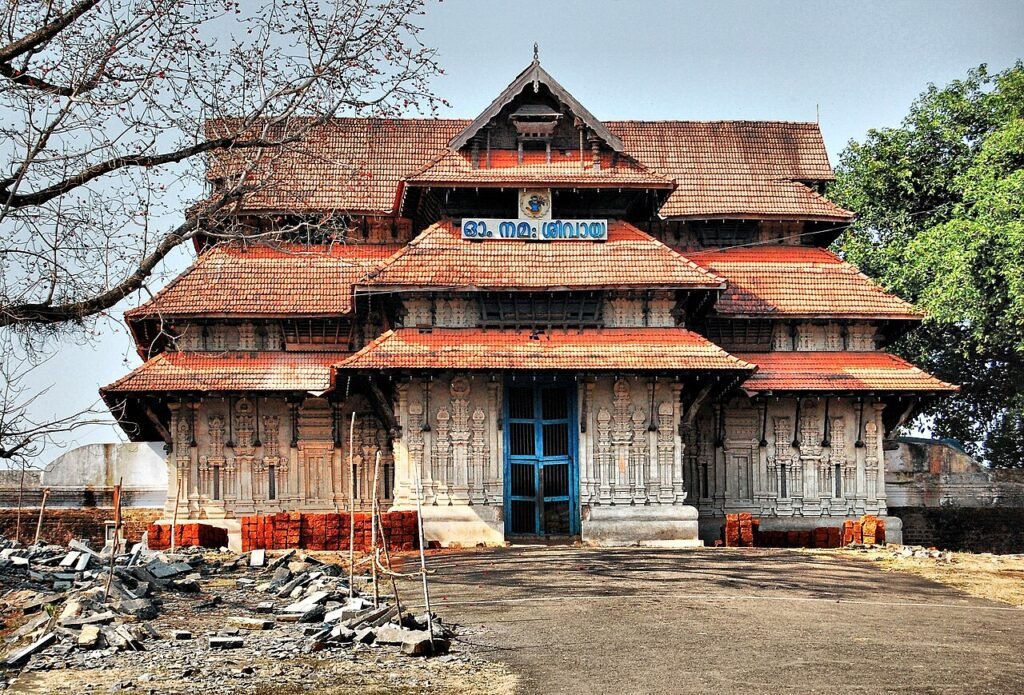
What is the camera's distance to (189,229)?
17.1 m

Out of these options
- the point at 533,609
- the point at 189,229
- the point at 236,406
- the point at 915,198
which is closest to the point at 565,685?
the point at 533,609

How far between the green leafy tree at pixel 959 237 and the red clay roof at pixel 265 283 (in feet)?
53.3

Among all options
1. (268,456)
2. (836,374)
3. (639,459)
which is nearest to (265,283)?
(268,456)

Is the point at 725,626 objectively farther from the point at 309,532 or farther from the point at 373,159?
the point at 373,159

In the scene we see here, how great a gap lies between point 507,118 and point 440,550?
9.53 meters

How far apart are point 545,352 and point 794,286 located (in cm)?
742

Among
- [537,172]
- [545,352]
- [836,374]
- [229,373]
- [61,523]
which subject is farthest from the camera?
[61,523]

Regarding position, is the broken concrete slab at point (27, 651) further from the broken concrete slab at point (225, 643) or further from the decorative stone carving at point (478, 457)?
the decorative stone carving at point (478, 457)

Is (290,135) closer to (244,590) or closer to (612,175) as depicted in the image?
(244,590)

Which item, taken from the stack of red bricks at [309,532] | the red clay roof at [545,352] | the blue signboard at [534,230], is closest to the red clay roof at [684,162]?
the blue signboard at [534,230]

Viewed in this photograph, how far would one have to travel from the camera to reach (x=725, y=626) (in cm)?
1598

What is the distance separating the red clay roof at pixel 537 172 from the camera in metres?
28.6

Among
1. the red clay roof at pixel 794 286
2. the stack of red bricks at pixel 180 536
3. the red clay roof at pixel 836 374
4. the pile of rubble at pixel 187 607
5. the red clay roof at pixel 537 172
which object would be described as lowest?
the pile of rubble at pixel 187 607

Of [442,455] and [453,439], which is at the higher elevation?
[453,439]
